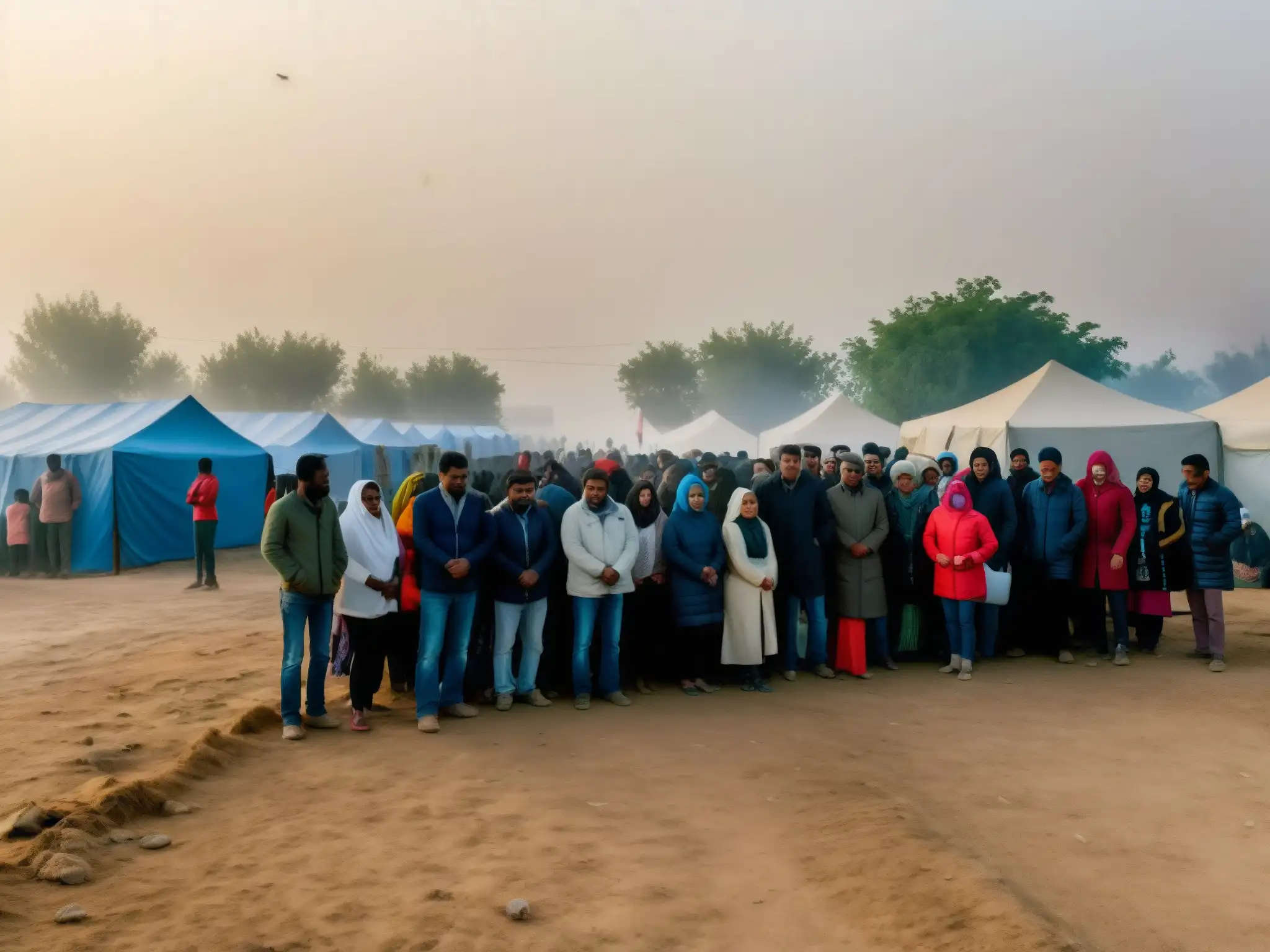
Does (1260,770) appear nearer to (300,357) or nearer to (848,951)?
(848,951)

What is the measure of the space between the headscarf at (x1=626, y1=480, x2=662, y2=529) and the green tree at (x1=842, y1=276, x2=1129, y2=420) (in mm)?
39063

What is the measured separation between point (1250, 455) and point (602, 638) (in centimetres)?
1212

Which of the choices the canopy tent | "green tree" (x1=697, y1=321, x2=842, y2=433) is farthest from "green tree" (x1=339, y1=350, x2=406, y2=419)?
the canopy tent

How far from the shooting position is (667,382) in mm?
78875

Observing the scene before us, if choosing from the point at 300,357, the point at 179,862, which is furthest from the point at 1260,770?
the point at 300,357

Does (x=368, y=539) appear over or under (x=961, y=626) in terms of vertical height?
over

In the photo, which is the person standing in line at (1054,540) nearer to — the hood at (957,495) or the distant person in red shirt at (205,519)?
the hood at (957,495)

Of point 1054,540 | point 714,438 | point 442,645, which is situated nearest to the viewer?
point 442,645

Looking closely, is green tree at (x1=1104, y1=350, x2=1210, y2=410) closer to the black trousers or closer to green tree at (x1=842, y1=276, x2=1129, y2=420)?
green tree at (x1=842, y1=276, x2=1129, y2=420)

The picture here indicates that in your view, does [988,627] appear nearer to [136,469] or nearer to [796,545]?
[796,545]

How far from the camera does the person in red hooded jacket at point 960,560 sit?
7.73m

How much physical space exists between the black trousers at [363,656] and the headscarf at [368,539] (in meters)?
0.33

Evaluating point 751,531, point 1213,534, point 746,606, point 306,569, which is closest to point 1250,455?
point 1213,534

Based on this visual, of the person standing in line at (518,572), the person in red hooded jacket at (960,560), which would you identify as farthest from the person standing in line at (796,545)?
the person standing in line at (518,572)
